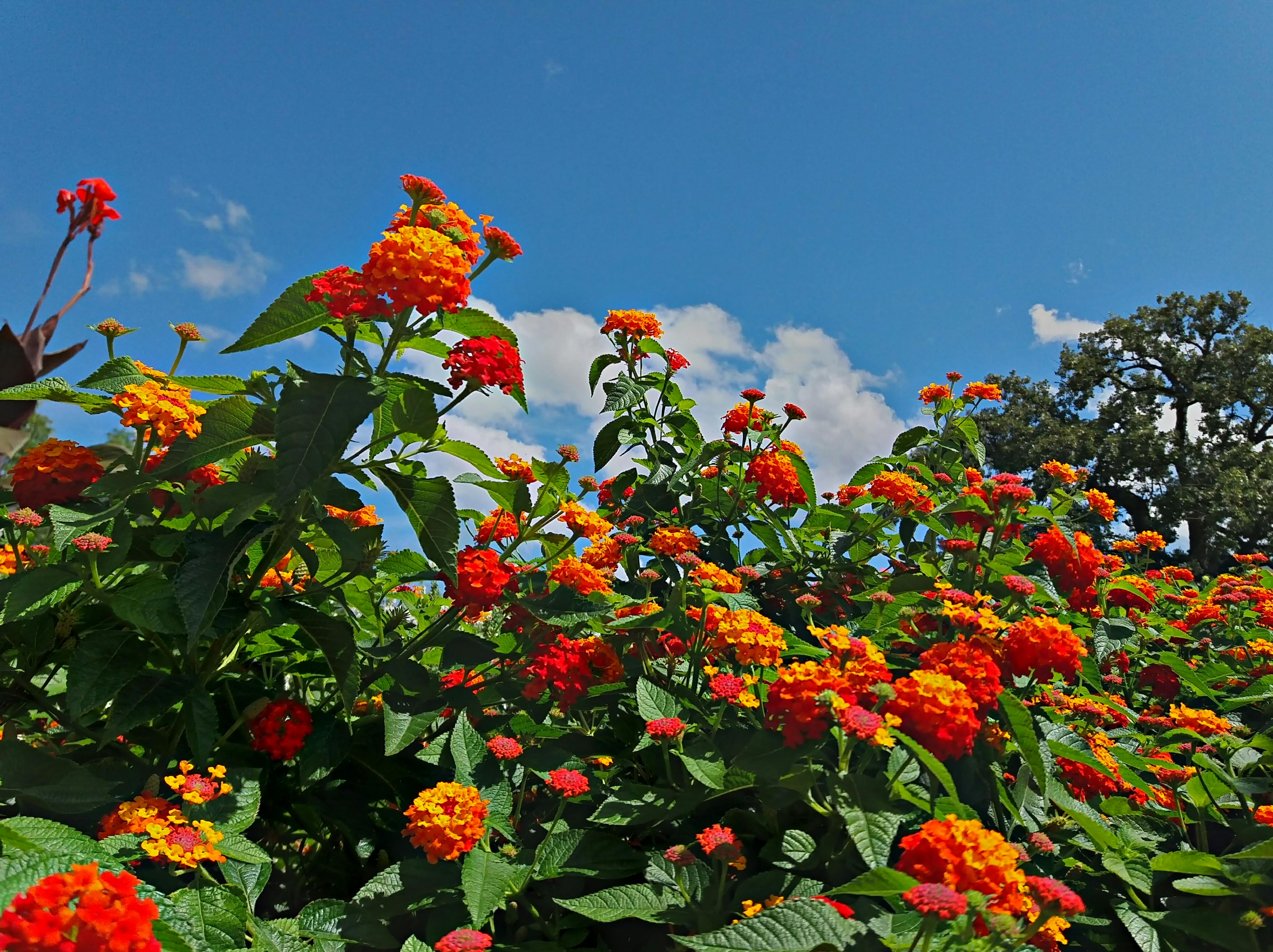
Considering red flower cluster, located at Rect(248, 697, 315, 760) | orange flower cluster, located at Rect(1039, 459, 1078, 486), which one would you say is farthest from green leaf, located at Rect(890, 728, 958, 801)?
orange flower cluster, located at Rect(1039, 459, 1078, 486)

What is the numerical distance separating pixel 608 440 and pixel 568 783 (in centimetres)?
150

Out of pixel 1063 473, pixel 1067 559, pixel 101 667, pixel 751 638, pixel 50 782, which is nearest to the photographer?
pixel 50 782

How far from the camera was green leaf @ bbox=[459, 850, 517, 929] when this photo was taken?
1393 millimetres

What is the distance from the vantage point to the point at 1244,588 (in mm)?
3482

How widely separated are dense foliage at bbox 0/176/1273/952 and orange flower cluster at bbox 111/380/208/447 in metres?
0.01

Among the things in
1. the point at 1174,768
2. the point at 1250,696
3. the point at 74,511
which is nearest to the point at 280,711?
the point at 74,511

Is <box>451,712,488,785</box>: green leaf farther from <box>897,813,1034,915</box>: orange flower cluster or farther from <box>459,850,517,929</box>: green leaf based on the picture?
<box>897,813,1034,915</box>: orange flower cluster

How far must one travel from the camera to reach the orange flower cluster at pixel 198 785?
1514 mm

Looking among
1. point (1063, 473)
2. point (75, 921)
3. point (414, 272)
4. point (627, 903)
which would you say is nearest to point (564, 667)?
point (627, 903)

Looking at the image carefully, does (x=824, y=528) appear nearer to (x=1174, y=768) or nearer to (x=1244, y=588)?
(x=1174, y=768)

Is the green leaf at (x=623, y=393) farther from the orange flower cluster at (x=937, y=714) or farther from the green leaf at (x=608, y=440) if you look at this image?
the orange flower cluster at (x=937, y=714)

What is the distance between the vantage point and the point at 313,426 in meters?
1.54

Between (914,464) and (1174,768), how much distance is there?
4.67 ft

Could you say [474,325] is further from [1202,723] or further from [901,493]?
[1202,723]
